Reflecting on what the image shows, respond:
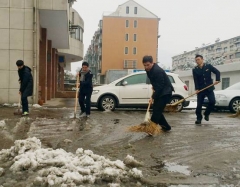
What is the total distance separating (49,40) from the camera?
1966cm

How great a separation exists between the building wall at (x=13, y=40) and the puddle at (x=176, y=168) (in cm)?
1006

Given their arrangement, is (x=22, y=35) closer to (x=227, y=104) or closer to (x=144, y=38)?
(x=227, y=104)

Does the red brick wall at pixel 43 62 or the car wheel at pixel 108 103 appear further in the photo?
the red brick wall at pixel 43 62

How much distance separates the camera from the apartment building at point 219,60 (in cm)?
2741

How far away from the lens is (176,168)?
4.10 meters

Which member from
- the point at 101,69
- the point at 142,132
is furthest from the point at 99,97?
the point at 101,69

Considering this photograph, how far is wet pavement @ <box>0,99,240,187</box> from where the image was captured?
12.4ft

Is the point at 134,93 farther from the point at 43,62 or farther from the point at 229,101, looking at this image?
the point at 43,62

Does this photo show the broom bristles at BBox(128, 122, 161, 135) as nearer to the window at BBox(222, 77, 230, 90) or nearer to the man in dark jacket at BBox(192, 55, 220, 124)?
the man in dark jacket at BBox(192, 55, 220, 124)

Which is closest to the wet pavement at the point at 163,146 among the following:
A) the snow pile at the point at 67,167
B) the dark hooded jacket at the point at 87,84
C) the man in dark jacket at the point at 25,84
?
the snow pile at the point at 67,167

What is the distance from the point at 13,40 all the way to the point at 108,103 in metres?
4.74

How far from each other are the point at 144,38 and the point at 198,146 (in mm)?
62569

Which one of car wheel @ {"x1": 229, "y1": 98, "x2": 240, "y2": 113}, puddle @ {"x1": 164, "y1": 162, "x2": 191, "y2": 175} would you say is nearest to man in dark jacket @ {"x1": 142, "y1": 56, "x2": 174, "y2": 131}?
puddle @ {"x1": 164, "y1": 162, "x2": 191, "y2": 175}

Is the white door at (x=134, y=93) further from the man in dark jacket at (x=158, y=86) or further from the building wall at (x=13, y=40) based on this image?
the man in dark jacket at (x=158, y=86)
